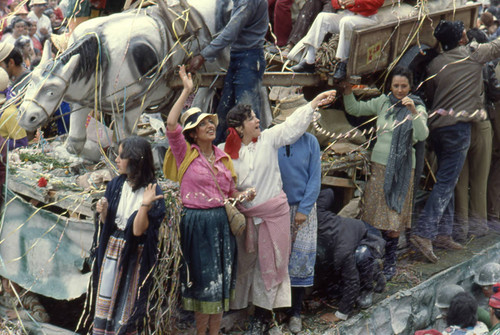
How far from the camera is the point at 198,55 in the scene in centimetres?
739

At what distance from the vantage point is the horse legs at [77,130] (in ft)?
25.6

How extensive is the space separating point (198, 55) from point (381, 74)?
2601 millimetres

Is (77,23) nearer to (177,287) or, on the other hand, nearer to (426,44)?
(177,287)

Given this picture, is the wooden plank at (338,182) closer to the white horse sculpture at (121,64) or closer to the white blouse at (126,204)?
the white horse sculpture at (121,64)

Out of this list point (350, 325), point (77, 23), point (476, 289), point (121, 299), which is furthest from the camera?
point (476, 289)

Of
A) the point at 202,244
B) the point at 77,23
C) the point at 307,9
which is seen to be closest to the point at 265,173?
the point at 202,244

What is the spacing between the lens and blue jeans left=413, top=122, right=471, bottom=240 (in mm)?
8719

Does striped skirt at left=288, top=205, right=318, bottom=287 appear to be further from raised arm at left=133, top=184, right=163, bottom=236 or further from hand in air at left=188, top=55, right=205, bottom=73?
raised arm at left=133, top=184, right=163, bottom=236

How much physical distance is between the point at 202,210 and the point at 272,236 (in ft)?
2.30

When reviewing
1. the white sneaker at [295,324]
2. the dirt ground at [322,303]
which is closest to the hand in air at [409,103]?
the dirt ground at [322,303]

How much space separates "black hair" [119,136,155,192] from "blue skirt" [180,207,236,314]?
61cm

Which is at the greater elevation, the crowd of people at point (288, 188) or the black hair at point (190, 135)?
the black hair at point (190, 135)

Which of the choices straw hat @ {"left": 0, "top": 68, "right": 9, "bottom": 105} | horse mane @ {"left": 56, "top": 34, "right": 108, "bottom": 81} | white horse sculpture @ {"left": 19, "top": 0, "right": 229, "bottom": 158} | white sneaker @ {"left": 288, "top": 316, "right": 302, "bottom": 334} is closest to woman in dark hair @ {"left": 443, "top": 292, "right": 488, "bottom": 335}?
white sneaker @ {"left": 288, "top": 316, "right": 302, "bottom": 334}

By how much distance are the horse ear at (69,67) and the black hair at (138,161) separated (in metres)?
1.17
